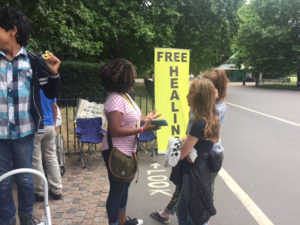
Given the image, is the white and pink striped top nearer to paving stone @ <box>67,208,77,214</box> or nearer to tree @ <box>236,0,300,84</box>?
paving stone @ <box>67,208,77,214</box>

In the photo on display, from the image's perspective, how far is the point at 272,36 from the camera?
2834 cm

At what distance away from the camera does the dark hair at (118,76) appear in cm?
234

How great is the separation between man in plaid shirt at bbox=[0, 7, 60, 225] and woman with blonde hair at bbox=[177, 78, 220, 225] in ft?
4.04

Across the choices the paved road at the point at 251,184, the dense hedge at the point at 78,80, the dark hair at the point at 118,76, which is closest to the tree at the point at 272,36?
the dense hedge at the point at 78,80

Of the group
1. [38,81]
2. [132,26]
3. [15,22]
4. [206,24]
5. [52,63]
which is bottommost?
[38,81]

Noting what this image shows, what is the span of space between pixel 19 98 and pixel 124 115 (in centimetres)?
86

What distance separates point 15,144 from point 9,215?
2.08 feet

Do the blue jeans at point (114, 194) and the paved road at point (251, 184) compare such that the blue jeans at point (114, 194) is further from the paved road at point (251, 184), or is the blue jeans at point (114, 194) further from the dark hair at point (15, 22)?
the dark hair at point (15, 22)

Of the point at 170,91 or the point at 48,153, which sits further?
the point at 170,91

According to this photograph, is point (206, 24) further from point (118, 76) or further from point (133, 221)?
point (118, 76)

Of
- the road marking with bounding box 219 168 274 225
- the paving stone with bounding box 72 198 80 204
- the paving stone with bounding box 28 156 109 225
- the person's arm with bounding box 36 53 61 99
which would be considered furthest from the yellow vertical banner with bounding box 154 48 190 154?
the person's arm with bounding box 36 53 61 99

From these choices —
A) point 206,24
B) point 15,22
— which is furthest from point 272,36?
point 15,22

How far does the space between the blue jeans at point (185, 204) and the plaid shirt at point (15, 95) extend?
4.74 feet

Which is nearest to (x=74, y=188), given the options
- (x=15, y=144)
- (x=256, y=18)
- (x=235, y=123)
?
(x=15, y=144)
